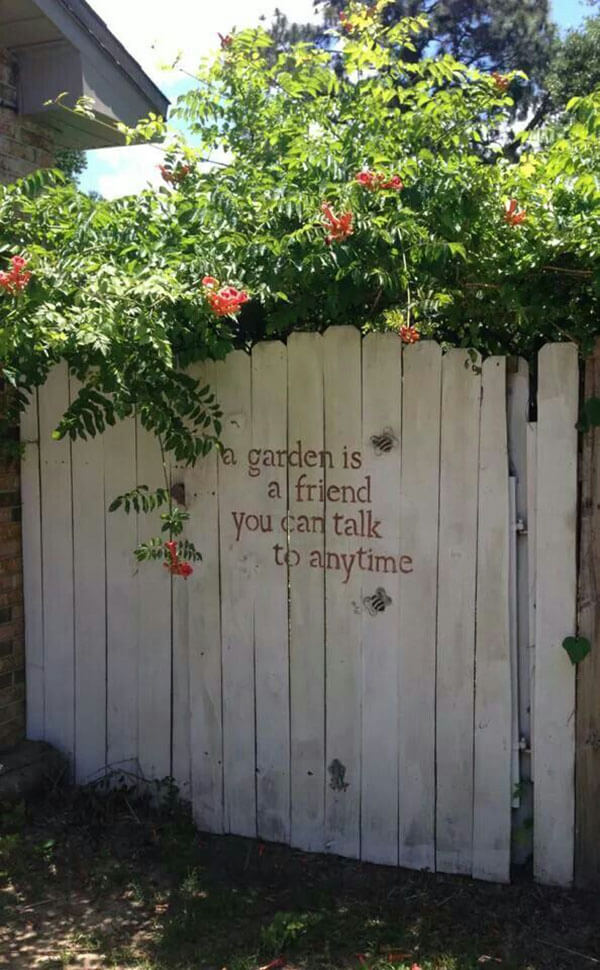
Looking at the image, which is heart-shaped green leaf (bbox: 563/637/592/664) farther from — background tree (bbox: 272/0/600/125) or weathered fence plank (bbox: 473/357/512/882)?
background tree (bbox: 272/0/600/125)

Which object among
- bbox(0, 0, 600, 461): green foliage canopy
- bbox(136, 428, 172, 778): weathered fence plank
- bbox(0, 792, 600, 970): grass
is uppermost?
bbox(0, 0, 600, 461): green foliage canopy

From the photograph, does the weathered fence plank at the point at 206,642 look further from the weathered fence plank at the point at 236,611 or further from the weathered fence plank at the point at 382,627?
the weathered fence plank at the point at 382,627

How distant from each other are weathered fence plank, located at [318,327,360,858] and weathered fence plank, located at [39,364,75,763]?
1.30 meters

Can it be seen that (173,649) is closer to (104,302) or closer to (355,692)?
(355,692)

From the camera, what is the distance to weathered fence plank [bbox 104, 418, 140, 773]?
404 cm

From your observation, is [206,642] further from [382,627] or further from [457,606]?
[457,606]

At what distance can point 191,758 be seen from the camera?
3908mm

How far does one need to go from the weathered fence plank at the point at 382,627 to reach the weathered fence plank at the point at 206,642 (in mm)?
637

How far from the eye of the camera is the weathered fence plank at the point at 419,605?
11.2 feet

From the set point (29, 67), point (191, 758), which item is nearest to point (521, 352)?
point (191, 758)

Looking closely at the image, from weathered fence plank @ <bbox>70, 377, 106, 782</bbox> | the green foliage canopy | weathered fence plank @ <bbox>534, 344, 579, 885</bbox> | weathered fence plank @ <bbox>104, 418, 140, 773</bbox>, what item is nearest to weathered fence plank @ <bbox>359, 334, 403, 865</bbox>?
the green foliage canopy

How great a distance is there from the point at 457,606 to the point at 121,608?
1.52m

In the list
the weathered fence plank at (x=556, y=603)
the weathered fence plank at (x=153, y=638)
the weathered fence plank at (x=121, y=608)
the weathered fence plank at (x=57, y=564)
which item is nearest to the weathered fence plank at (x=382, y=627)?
the weathered fence plank at (x=556, y=603)

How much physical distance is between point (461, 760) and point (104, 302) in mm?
2057
